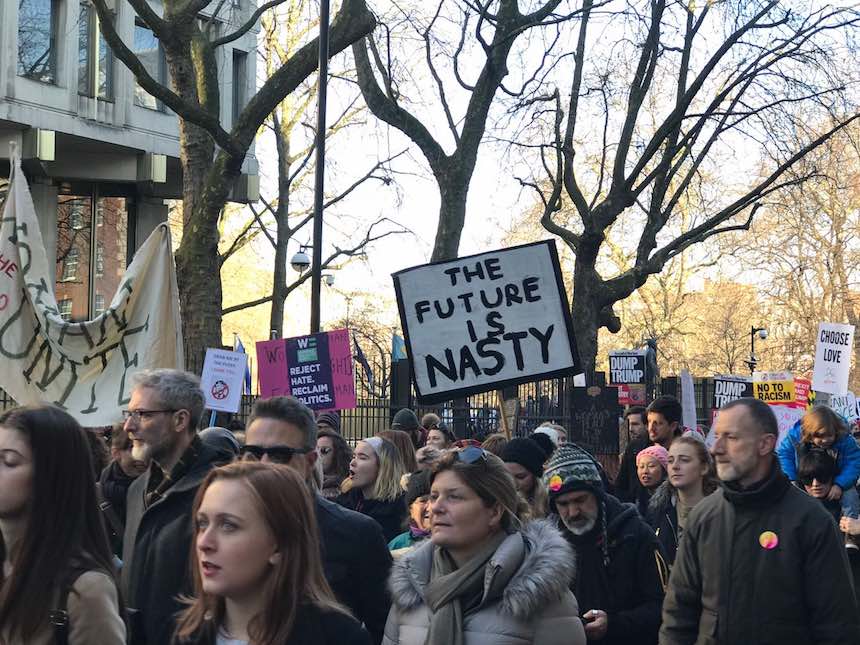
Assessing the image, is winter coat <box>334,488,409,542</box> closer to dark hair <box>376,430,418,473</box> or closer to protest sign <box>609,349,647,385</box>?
dark hair <box>376,430,418,473</box>

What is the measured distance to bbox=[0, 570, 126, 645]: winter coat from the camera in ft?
10.9

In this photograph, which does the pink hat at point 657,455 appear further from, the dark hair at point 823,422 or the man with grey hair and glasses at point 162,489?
the man with grey hair and glasses at point 162,489

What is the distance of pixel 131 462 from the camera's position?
258 inches

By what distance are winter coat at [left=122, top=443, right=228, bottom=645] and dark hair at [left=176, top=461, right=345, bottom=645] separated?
4.18 ft

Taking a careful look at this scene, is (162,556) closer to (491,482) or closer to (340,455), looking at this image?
(491,482)

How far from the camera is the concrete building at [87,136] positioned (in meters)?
23.2

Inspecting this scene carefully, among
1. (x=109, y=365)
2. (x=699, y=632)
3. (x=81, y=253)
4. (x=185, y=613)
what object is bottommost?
(x=699, y=632)

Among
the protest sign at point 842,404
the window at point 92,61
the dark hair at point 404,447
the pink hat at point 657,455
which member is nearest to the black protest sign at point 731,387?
the protest sign at point 842,404

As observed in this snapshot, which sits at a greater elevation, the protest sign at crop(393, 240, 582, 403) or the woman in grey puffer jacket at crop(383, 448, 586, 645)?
the protest sign at crop(393, 240, 582, 403)

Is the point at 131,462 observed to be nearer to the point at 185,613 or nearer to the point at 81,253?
the point at 185,613

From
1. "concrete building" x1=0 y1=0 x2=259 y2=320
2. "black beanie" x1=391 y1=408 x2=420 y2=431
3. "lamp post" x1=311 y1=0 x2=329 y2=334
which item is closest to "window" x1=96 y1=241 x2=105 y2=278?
"concrete building" x1=0 y1=0 x2=259 y2=320

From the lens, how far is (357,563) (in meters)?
4.84

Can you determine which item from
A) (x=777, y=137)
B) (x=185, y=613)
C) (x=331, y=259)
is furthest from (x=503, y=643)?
(x=331, y=259)

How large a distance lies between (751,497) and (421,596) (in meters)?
1.74
